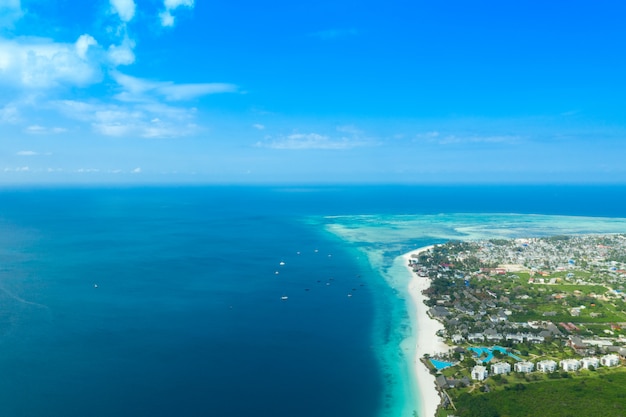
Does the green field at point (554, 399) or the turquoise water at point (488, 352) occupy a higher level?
the turquoise water at point (488, 352)

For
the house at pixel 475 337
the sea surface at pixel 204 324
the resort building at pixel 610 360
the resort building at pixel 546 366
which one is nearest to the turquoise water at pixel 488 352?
the house at pixel 475 337

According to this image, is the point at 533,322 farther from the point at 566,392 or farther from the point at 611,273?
the point at 611,273

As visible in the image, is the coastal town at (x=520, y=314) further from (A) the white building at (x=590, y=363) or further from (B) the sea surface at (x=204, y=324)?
(B) the sea surface at (x=204, y=324)

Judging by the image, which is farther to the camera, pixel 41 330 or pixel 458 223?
pixel 458 223

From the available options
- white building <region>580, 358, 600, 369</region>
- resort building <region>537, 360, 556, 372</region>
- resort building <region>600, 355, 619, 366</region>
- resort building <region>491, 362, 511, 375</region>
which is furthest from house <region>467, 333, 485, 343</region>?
resort building <region>600, 355, 619, 366</region>

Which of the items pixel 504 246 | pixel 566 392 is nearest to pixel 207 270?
pixel 566 392

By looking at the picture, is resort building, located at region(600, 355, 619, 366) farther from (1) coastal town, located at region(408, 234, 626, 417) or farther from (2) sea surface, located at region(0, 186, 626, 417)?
(2) sea surface, located at region(0, 186, 626, 417)
